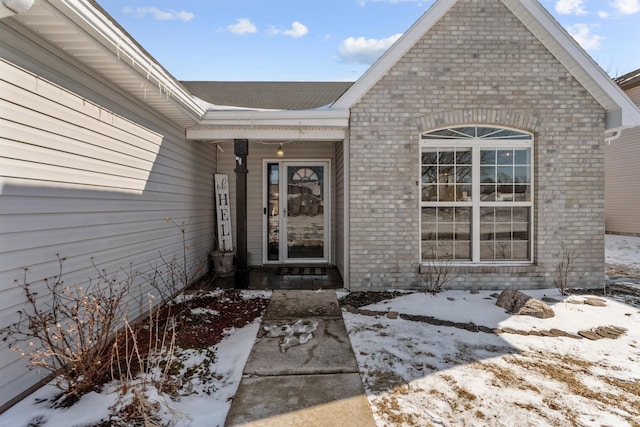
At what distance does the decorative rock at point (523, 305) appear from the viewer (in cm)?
403

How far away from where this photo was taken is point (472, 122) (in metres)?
5.10

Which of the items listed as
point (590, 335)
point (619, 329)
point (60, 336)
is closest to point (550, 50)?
point (619, 329)

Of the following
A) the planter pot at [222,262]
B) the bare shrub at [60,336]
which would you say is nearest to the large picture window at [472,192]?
the planter pot at [222,262]

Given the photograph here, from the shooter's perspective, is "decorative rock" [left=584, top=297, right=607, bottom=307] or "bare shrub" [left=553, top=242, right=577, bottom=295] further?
"bare shrub" [left=553, top=242, right=577, bottom=295]

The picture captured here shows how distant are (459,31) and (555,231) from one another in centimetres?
350

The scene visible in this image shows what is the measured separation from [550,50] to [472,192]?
2.50 m

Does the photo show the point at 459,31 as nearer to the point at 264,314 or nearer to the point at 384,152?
the point at 384,152

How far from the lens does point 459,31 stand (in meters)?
5.06

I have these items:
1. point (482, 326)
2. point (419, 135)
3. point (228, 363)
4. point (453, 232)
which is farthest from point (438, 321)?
point (419, 135)

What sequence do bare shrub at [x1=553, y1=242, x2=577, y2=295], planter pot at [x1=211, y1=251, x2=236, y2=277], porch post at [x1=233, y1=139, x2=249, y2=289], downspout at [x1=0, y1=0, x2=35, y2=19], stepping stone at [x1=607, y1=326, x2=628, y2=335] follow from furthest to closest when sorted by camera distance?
1. planter pot at [x1=211, y1=251, x2=236, y2=277]
2. porch post at [x1=233, y1=139, x2=249, y2=289]
3. bare shrub at [x1=553, y1=242, x2=577, y2=295]
4. stepping stone at [x1=607, y1=326, x2=628, y2=335]
5. downspout at [x1=0, y1=0, x2=35, y2=19]

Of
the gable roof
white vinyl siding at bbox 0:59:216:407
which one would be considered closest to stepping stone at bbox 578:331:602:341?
the gable roof

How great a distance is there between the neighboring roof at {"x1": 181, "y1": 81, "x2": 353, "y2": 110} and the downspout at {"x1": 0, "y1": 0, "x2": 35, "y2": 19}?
189 inches

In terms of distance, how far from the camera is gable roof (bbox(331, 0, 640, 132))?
4.91 metres

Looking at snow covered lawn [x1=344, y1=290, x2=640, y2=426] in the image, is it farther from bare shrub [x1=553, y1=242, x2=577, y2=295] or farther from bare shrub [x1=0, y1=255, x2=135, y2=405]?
bare shrub [x1=0, y1=255, x2=135, y2=405]
